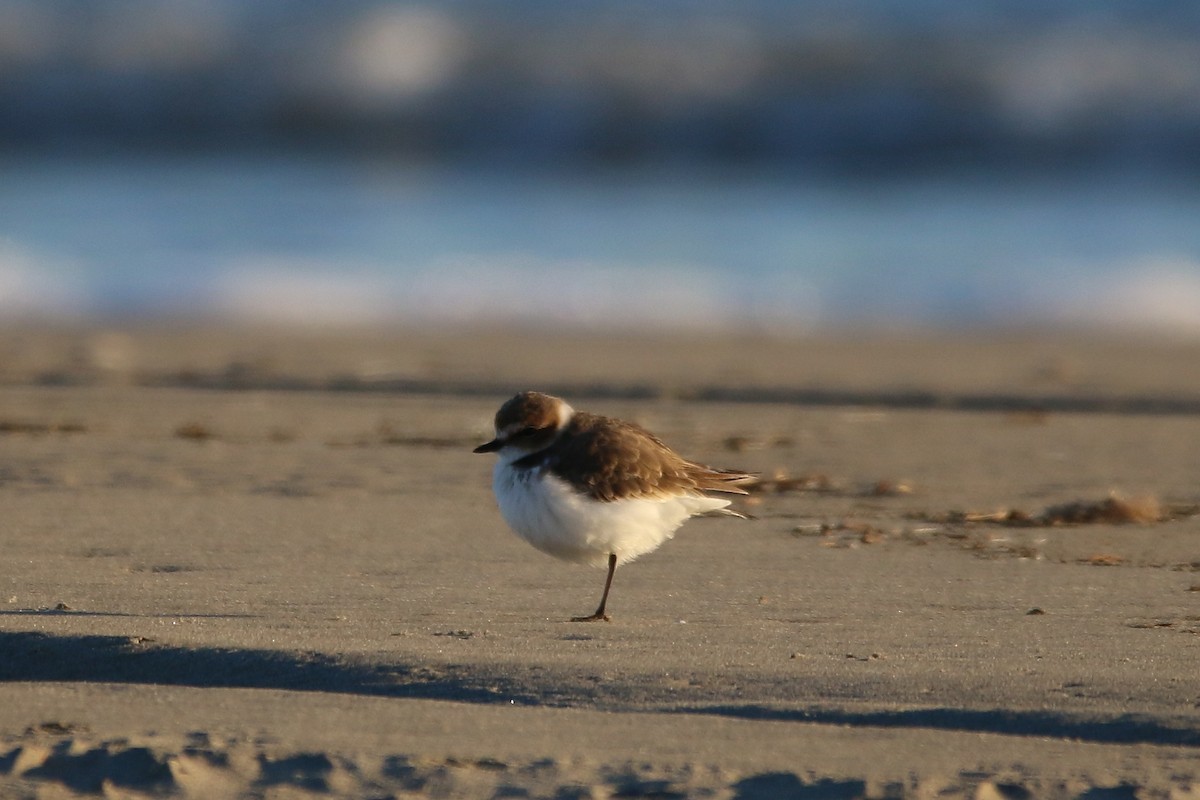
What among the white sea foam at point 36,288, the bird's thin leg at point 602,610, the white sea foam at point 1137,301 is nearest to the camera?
the bird's thin leg at point 602,610

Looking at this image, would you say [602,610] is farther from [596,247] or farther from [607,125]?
[607,125]

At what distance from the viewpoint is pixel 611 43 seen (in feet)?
84.7

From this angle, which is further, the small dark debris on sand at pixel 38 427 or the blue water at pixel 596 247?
the blue water at pixel 596 247

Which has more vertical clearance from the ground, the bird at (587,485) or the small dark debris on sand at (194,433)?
the bird at (587,485)

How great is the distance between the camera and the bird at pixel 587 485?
3738 millimetres

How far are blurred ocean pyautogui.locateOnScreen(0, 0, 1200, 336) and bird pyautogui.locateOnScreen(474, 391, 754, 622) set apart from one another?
11.1 m

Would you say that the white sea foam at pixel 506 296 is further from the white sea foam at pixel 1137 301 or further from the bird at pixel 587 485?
the bird at pixel 587 485

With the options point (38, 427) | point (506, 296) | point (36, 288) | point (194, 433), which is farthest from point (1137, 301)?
point (38, 427)

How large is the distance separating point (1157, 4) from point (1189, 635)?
24888mm

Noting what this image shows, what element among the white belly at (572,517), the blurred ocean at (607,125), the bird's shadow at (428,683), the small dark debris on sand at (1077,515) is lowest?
the bird's shadow at (428,683)

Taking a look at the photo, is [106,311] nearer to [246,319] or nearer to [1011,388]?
[246,319]

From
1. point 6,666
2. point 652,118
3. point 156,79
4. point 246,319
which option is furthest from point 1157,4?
point 6,666

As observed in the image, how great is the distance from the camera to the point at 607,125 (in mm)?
24922

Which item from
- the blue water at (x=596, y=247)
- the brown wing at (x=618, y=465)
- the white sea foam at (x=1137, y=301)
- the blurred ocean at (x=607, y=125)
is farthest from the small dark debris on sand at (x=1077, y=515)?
the blurred ocean at (x=607, y=125)
